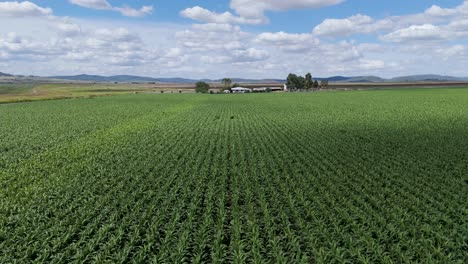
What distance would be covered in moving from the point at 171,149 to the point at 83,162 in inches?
202

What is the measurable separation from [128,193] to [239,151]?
9.06m

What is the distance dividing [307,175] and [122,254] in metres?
9.12

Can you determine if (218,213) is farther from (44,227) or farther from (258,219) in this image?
(44,227)

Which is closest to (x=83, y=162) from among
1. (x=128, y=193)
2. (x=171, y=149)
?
(x=171, y=149)

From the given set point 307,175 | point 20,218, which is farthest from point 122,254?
point 307,175

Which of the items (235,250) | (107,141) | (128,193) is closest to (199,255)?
(235,250)

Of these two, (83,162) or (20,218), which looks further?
(83,162)

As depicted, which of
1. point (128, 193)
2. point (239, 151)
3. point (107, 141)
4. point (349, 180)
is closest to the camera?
point (128, 193)

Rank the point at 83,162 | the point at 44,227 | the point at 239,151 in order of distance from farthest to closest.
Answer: the point at 239,151
the point at 83,162
the point at 44,227

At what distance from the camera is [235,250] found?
8.88m

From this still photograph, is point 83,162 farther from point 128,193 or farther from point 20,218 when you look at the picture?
point 20,218

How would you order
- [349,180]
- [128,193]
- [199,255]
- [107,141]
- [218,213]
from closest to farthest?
1. [199,255]
2. [218,213]
3. [128,193]
4. [349,180]
5. [107,141]

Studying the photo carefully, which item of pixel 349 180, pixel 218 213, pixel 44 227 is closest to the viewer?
pixel 44 227

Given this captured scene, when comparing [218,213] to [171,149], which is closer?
[218,213]
